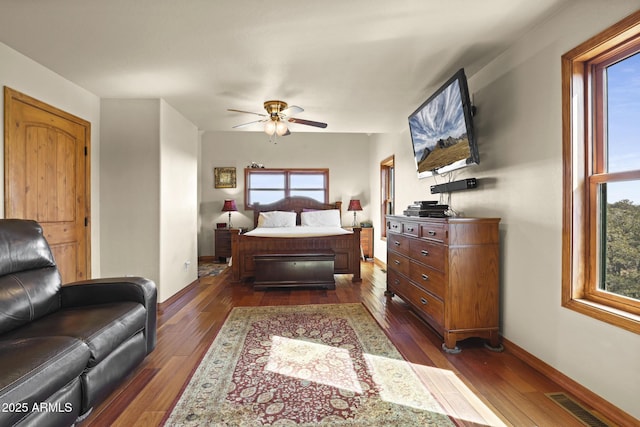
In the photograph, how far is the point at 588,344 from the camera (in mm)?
1768

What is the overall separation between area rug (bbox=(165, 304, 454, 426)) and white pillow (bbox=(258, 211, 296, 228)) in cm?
343

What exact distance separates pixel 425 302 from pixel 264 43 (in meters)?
A: 2.55

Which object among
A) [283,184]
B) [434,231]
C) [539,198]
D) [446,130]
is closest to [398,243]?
[434,231]

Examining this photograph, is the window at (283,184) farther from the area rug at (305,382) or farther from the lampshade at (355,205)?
the area rug at (305,382)

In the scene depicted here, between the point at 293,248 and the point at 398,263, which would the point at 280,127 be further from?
the point at 398,263

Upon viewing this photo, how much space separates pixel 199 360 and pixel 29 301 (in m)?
1.11

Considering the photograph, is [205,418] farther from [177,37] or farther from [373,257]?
[373,257]

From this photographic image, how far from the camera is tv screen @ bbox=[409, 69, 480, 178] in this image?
2439 millimetres

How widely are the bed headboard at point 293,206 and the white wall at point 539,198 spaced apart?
4.28 metres

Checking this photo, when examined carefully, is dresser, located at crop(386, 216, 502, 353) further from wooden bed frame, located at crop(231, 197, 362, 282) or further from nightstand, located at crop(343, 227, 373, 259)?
nightstand, located at crop(343, 227, 373, 259)

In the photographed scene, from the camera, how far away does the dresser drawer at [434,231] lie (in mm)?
2466

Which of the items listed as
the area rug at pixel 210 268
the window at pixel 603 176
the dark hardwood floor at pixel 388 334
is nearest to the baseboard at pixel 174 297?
the dark hardwood floor at pixel 388 334

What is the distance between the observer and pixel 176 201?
405 centimetres

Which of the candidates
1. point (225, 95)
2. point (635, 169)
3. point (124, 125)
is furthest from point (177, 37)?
point (635, 169)
